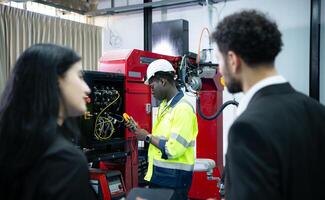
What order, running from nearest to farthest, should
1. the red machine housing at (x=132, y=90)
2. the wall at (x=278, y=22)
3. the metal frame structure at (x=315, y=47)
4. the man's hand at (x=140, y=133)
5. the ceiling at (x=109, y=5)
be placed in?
the man's hand at (x=140, y=133)
the red machine housing at (x=132, y=90)
the metal frame structure at (x=315, y=47)
the wall at (x=278, y=22)
the ceiling at (x=109, y=5)

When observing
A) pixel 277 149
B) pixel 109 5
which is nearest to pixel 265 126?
pixel 277 149

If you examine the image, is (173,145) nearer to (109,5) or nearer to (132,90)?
(132,90)

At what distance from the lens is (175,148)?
2441 millimetres

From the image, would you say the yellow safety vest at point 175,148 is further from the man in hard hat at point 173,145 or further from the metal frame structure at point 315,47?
the metal frame structure at point 315,47

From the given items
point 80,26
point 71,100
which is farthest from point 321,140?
point 80,26

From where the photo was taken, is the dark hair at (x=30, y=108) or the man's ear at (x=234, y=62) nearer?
the dark hair at (x=30, y=108)

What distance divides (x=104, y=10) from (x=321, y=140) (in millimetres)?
4838

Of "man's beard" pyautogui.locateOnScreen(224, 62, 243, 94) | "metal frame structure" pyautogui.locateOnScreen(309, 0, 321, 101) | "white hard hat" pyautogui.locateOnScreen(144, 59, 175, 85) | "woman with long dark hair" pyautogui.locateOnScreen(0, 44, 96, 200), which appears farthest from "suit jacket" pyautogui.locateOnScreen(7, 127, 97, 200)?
"metal frame structure" pyautogui.locateOnScreen(309, 0, 321, 101)

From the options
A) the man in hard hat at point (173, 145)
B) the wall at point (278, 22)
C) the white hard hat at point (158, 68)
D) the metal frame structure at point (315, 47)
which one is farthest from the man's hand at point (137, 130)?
the metal frame structure at point (315, 47)

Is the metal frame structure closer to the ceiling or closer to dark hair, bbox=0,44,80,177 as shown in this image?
the ceiling

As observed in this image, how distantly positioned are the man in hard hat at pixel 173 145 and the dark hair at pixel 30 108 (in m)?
1.51

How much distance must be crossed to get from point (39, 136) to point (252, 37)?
76cm

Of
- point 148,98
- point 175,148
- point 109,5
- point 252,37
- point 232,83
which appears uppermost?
point 109,5

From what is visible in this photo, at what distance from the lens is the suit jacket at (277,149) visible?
996mm
